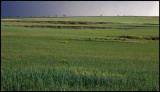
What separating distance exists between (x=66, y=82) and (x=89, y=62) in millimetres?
5748

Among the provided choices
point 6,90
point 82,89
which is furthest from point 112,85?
point 6,90

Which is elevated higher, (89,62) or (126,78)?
(89,62)

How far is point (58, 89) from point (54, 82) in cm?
63

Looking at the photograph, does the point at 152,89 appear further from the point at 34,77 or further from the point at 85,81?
the point at 34,77

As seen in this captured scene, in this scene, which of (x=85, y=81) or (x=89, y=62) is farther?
(x=89, y=62)

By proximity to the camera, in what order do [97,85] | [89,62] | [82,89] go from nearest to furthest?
[82,89]
[97,85]
[89,62]

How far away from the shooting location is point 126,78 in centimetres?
877

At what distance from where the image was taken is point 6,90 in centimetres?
788

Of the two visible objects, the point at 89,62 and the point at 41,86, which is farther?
the point at 89,62

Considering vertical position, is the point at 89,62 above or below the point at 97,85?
above

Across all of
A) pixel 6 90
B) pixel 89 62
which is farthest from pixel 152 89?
pixel 89 62

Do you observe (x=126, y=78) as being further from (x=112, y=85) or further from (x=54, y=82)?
(x=54, y=82)

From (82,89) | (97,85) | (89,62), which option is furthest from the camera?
(89,62)

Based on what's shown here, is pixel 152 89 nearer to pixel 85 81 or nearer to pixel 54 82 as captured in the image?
pixel 85 81
